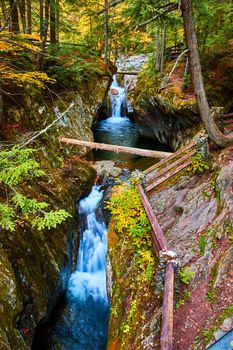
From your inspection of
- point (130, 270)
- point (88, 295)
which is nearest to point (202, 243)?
point (130, 270)

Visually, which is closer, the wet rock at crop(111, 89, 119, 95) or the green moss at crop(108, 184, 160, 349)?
the green moss at crop(108, 184, 160, 349)

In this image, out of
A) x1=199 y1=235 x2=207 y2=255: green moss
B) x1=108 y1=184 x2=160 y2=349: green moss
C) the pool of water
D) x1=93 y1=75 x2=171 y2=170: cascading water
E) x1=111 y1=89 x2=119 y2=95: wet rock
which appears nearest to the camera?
x1=108 y1=184 x2=160 y2=349: green moss

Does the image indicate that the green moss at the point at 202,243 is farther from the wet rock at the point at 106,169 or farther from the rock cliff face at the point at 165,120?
the rock cliff face at the point at 165,120

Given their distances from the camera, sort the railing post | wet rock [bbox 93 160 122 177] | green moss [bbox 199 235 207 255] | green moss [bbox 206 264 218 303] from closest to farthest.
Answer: the railing post → green moss [bbox 206 264 218 303] → green moss [bbox 199 235 207 255] → wet rock [bbox 93 160 122 177]

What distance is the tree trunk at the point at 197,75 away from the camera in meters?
6.56

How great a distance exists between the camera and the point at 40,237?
6934 mm

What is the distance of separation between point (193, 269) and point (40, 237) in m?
3.96

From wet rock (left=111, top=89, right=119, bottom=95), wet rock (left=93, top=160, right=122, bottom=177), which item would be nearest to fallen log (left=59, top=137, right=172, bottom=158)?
wet rock (left=93, top=160, right=122, bottom=177)

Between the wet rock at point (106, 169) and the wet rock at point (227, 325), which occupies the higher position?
the wet rock at point (106, 169)

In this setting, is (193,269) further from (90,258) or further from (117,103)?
(117,103)

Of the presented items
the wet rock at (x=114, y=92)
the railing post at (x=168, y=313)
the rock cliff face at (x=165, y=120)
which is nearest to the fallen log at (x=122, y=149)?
the rock cliff face at (x=165, y=120)

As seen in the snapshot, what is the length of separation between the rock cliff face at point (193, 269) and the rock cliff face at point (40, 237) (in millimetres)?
1802

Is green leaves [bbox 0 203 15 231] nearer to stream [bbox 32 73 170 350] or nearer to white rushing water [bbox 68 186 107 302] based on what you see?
stream [bbox 32 73 170 350]

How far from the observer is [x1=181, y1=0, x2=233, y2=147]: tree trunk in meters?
6.56
